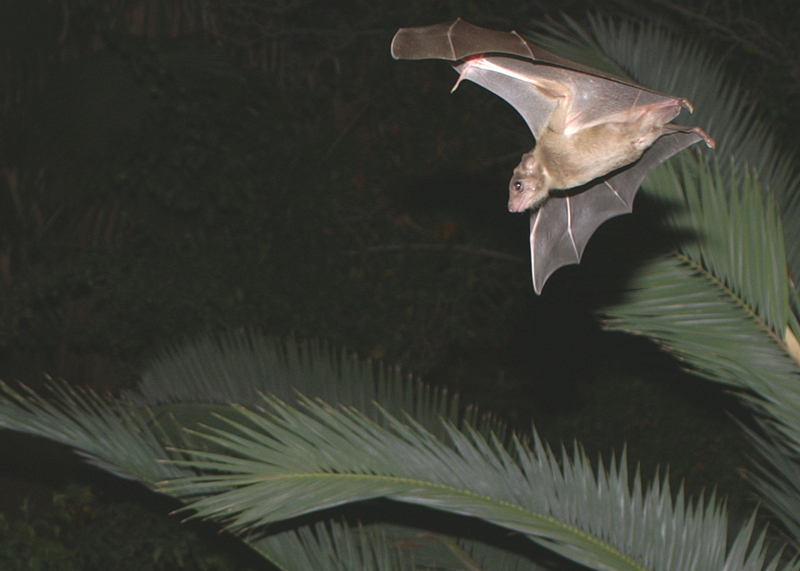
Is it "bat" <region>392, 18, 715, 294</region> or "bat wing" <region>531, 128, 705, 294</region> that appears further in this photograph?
"bat wing" <region>531, 128, 705, 294</region>

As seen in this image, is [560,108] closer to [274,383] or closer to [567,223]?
[567,223]

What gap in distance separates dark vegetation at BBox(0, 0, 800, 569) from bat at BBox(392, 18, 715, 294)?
3.27 metres

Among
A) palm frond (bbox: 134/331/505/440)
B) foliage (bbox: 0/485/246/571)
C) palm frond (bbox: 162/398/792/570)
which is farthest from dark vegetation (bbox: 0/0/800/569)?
palm frond (bbox: 162/398/792/570)

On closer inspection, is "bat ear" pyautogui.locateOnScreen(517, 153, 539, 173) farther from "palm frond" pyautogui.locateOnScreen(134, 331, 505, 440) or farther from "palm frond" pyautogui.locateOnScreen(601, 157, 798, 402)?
"palm frond" pyautogui.locateOnScreen(134, 331, 505, 440)

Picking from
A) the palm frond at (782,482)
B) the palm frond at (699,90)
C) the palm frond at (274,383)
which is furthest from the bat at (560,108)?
the palm frond at (274,383)

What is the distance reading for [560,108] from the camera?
120cm

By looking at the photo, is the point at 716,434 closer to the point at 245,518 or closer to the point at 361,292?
the point at 361,292

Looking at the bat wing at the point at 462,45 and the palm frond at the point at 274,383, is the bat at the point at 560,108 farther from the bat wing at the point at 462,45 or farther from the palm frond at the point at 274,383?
the palm frond at the point at 274,383

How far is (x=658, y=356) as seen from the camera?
17.3 ft

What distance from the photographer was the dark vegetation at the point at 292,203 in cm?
464

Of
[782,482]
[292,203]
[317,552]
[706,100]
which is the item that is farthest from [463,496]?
[292,203]

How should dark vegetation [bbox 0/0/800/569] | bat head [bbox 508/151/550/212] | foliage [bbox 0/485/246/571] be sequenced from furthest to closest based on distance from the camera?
dark vegetation [bbox 0/0/800/569] → foliage [bbox 0/485/246/571] → bat head [bbox 508/151/550/212]

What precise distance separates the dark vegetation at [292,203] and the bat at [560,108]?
129 inches

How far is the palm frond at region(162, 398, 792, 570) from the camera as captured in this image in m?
1.60
